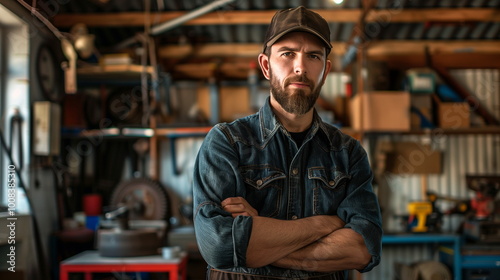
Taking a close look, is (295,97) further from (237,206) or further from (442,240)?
(442,240)

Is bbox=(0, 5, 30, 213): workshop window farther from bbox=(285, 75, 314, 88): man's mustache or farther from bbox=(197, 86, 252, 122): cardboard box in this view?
bbox=(285, 75, 314, 88): man's mustache

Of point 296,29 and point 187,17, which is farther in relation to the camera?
point 187,17

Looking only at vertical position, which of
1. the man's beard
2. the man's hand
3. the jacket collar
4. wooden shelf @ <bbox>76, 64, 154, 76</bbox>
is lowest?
the man's hand

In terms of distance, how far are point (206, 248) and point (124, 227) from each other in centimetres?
261

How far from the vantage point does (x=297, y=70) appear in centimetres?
178

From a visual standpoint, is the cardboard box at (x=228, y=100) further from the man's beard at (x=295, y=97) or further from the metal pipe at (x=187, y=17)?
the man's beard at (x=295, y=97)

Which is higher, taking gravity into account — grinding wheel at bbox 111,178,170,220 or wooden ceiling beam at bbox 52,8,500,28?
wooden ceiling beam at bbox 52,8,500,28

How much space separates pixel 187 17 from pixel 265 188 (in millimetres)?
3513

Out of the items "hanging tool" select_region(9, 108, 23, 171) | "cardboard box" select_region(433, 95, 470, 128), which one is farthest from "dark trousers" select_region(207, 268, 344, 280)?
"cardboard box" select_region(433, 95, 470, 128)

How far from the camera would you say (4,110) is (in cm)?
414

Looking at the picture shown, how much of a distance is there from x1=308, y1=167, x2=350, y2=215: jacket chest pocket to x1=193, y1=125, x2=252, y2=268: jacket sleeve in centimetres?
28

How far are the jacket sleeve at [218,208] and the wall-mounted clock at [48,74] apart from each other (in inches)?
138

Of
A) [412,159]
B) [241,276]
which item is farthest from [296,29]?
[412,159]

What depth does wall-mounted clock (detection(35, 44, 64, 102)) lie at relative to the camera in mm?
4784
